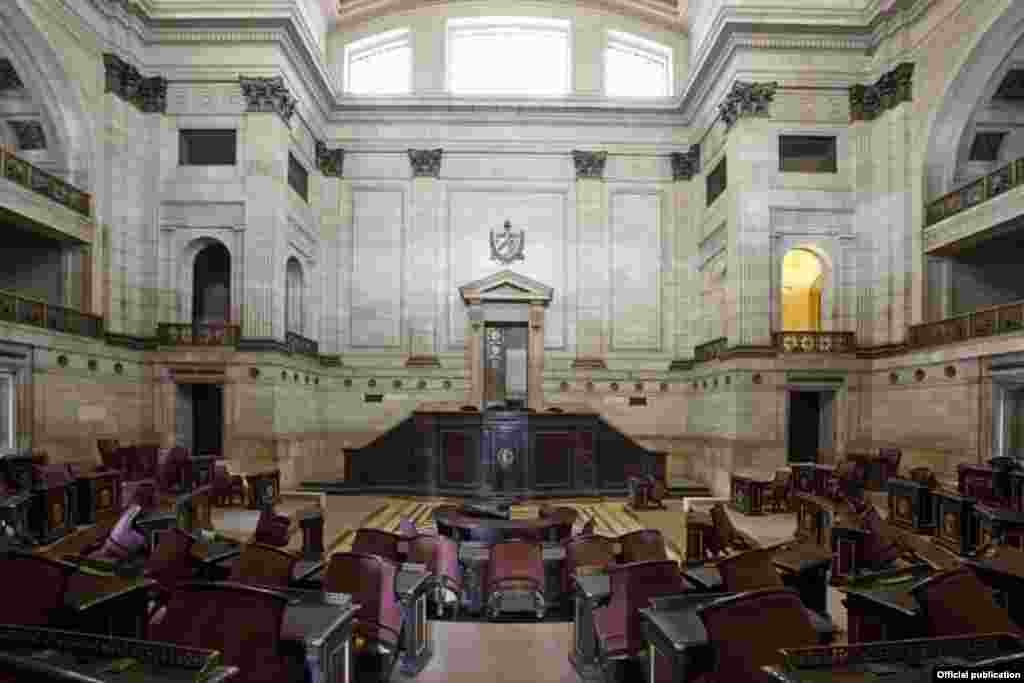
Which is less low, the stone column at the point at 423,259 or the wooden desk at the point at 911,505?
the stone column at the point at 423,259

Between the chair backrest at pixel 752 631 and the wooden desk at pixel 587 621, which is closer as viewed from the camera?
the chair backrest at pixel 752 631

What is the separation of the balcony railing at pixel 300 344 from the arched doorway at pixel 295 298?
0.42 metres

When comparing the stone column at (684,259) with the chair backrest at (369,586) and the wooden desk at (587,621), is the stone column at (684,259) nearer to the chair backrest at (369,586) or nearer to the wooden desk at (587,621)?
the wooden desk at (587,621)

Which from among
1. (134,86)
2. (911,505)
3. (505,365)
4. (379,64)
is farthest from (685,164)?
→ (134,86)

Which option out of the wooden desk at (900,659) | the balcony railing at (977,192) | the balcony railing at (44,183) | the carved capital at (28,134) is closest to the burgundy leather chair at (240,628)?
the wooden desk at (900,659)

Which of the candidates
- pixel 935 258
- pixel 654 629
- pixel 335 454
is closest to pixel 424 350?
pixel 335 454

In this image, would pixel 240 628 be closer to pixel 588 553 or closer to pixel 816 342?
pixel 588 553

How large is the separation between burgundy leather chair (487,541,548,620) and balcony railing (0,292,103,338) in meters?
11.6

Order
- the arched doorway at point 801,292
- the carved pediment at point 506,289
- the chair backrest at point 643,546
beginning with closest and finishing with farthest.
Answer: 1. the chair backrest at point 643,546
2. the carved pediment at point 506,289
3. the arched doorway at point 801,292

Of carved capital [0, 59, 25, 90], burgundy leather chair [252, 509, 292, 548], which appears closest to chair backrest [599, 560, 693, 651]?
burgundy leather chair [252, 509, 292, 548]

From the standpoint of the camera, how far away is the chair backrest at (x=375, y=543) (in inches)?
259

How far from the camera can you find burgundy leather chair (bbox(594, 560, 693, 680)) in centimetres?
481

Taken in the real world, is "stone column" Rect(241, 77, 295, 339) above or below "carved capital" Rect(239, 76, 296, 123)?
below

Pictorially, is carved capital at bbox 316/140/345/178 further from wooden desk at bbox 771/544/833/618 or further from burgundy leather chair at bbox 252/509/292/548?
wooden desk at bbox 771/544/833/618
